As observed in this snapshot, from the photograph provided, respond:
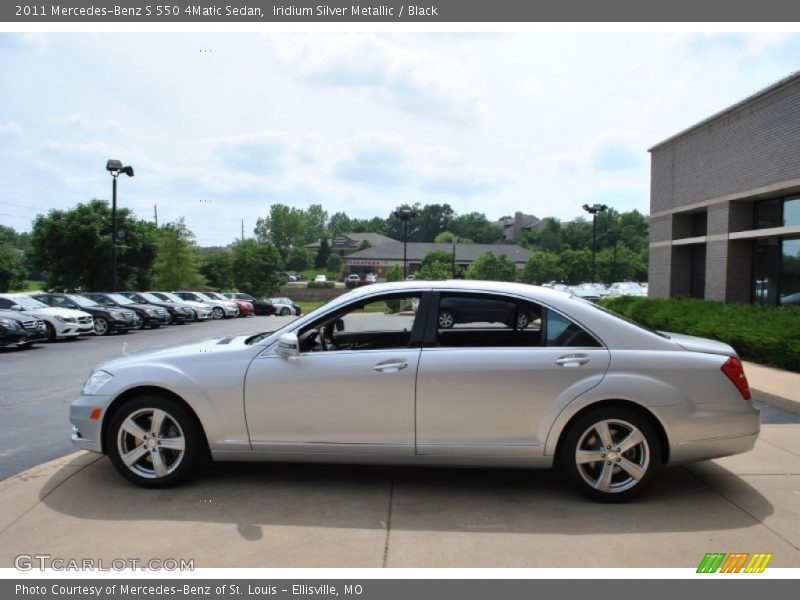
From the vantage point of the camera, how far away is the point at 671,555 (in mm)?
3393

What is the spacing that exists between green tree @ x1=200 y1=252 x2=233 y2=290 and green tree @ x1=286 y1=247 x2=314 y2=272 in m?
61.0

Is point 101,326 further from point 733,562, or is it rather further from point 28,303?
point 733,562

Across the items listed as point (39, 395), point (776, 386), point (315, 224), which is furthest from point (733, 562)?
point (315, 224)

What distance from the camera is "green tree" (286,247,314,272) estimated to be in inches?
4845

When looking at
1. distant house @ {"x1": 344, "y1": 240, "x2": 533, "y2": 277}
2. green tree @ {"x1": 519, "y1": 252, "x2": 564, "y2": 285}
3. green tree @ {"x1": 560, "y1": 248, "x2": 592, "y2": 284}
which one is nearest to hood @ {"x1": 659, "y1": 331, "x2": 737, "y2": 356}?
green tree @ {"x1": 519, "y1": 252, "x2": 564, "y2": 285}

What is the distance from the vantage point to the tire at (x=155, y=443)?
431 cm

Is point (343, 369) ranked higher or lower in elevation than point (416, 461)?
higher

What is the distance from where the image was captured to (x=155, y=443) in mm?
4348

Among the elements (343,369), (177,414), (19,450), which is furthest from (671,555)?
(19,450)

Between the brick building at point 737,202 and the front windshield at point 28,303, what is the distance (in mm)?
19807

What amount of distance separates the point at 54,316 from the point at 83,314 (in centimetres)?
108

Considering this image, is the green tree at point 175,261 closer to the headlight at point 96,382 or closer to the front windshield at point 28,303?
the front windshield at point 28,303
